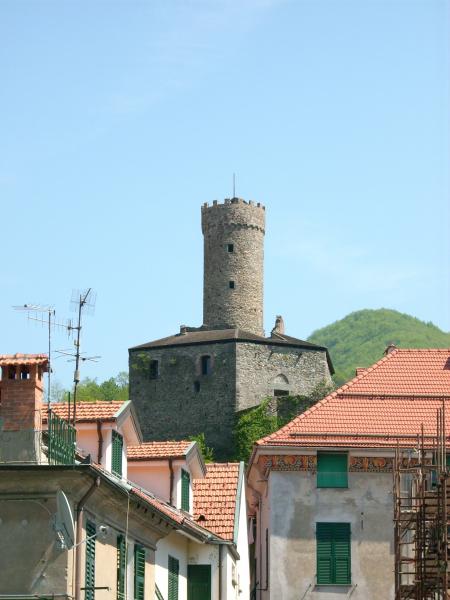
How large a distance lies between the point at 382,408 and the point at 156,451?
10.1 m

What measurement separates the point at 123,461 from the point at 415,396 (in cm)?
1410

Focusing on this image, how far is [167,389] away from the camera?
10869 cm

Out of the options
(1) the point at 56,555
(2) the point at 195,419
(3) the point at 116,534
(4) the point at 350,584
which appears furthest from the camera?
(2) the point at 195,419

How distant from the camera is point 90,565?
78.4 feet

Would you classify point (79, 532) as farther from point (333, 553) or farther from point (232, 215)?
point (232, 215)

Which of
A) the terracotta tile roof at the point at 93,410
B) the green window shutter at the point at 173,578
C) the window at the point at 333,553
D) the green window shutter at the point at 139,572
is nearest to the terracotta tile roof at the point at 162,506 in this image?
the green window shutter at the point at 139,572

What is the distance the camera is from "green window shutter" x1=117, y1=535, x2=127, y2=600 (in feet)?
85.8

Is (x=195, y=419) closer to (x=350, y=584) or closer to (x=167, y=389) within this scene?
(x=167, y=389)

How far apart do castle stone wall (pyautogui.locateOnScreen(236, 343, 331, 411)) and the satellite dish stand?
282ft

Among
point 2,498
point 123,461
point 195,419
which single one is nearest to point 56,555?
point 2,498

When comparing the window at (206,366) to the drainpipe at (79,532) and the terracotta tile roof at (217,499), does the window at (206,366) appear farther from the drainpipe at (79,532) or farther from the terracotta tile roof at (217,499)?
the drainpipe at (79,532)

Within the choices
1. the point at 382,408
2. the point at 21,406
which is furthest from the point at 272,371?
the point at 21,406

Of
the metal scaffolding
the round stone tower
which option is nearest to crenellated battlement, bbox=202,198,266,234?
the round stone tower

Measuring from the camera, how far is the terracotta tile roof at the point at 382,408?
41.5 meters
